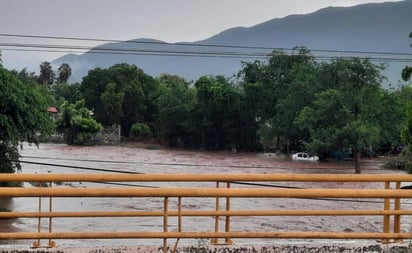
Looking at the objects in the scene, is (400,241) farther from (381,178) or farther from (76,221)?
(76,221)

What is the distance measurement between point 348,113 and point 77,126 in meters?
29.7

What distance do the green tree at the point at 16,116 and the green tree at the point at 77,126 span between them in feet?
117

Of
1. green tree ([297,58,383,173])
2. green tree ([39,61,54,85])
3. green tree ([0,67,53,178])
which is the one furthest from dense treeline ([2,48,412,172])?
green tree ([39,61,54,85])

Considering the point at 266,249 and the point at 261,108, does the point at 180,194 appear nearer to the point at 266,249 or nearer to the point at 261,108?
the point at 266,249

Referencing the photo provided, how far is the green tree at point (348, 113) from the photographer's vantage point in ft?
132

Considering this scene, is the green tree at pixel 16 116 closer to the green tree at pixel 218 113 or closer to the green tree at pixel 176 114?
the green tree at pixel 218 113

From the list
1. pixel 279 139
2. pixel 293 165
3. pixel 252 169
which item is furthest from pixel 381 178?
pixel 279 139

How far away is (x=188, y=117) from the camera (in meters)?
57.6

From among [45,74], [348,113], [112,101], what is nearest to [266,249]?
[348,113]

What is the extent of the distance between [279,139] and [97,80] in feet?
80.3

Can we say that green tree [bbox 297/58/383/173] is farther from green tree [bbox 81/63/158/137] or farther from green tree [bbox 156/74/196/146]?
green tree [bbox 81/63/158/137]

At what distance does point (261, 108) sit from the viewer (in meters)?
54.9

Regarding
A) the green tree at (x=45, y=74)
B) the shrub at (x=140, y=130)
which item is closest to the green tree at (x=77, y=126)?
the shrub at (x=140, y=130)

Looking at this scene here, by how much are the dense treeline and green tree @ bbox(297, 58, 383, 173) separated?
0.25ft
